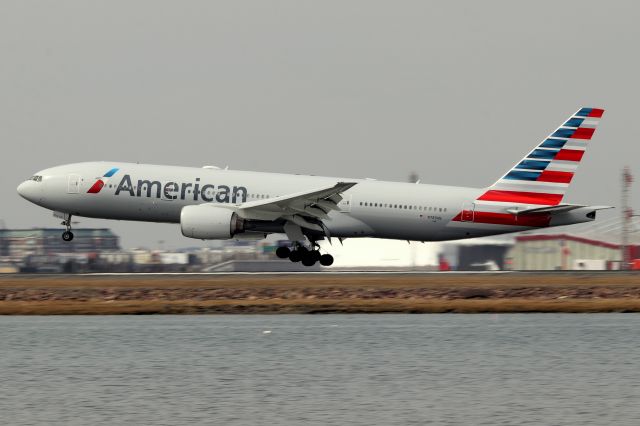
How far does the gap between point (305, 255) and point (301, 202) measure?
3.85 metres

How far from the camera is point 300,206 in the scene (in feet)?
182

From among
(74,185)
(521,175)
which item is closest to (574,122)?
(521,175)

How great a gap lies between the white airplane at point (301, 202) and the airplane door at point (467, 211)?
5cm

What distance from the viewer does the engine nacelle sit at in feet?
177

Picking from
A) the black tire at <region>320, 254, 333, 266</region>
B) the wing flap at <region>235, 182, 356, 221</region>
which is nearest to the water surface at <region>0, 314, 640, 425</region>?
the wing flap at <region>235, 182, 356, 221</region>

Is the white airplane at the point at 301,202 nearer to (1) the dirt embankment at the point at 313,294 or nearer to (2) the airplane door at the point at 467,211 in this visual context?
(2) the airplane door at the point at 467,211

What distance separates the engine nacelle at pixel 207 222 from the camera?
53844 millimetres

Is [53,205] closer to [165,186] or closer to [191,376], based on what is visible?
[165,186]

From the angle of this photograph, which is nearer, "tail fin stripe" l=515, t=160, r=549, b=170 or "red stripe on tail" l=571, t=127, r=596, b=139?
"tail fin stripe" l=515, t=160, r=549, b=170

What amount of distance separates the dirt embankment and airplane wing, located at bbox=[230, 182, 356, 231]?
306 centimetres

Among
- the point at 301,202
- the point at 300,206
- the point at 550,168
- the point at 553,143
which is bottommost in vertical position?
the point at 300,206

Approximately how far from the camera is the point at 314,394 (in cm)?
2489

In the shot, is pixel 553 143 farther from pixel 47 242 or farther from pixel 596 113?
pixel 47 242

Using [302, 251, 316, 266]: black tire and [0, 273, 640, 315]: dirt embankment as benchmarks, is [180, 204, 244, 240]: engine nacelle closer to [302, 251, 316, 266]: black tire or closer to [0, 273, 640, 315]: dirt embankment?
[0, 273, 640, 315]: dirt embankment
